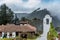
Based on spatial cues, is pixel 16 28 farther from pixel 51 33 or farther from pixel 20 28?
pixel 51 33

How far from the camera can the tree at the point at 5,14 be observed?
197cm

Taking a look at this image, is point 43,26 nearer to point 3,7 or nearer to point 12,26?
point 12,26

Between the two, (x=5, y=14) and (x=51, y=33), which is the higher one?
(x=5, y=14)

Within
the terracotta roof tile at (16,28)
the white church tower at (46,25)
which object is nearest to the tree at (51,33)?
the white church tower at (46,25)

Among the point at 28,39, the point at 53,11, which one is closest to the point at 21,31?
the point at 28,39

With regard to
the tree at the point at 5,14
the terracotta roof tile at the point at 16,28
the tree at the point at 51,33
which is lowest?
the tree at the point at 51,33

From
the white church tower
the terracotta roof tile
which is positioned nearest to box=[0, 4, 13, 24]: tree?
the terracotta roof tile

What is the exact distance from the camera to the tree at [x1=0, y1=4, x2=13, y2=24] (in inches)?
77.4

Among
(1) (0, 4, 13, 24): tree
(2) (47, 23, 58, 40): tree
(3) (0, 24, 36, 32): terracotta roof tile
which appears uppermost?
(1) (0, 4, 13, 24): tree

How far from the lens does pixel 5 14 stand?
1.97 m

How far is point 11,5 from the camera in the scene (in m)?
1.98

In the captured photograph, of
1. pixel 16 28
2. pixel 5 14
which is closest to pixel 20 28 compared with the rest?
pixel 16 28

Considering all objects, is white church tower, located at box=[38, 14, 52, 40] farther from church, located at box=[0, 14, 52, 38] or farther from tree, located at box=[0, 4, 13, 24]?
tree, located at box=[0, 4, 13, 24]

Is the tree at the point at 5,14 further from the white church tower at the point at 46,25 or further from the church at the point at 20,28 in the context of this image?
the white church tower at the point at 46,25
